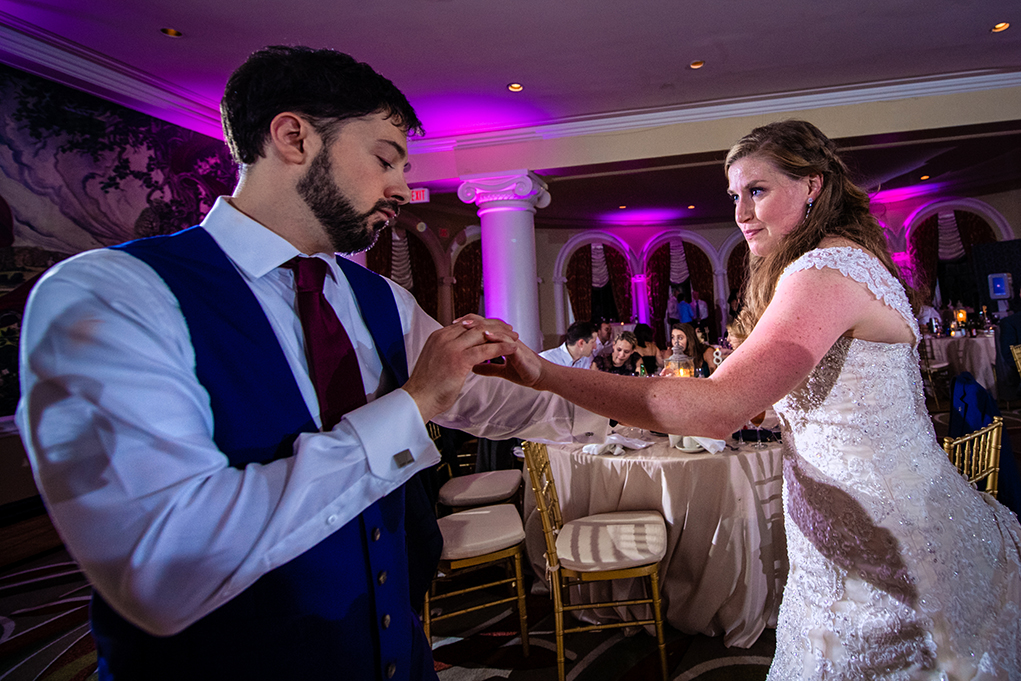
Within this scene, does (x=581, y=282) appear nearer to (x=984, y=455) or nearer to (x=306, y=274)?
(x=984, y=455)

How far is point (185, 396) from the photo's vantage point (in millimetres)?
667

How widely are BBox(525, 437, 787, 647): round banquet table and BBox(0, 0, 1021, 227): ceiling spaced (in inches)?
72.3

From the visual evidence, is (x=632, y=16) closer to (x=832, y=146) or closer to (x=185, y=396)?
(x=832, y=146)

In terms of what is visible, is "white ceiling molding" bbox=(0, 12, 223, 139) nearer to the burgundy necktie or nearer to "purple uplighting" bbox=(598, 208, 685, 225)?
the burgundy necktie

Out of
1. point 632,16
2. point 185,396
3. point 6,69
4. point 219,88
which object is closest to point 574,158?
point 632,16

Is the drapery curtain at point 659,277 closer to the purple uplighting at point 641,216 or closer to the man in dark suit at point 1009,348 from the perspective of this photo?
the purple uplighting at point 641,216

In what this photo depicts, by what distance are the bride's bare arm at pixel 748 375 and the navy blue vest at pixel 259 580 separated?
1.51 ft

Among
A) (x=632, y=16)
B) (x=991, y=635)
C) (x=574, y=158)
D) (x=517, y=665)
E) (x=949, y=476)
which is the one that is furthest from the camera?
(x=574, y=158)

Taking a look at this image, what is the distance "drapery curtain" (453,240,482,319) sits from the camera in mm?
9789

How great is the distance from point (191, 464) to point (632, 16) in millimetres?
4542

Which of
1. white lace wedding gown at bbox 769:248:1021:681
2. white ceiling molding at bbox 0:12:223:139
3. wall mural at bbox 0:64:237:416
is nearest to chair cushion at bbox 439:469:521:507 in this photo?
white lace wedding gown at bbox 769:248:1021:681

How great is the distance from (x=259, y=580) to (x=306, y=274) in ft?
1.49

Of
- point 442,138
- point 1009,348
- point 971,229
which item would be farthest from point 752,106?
point 971,229

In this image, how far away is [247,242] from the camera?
0.88 metres
